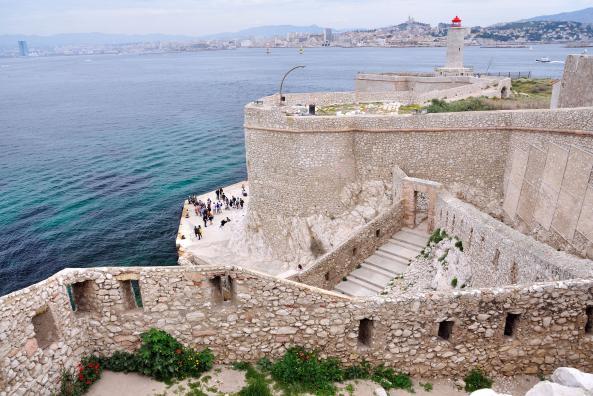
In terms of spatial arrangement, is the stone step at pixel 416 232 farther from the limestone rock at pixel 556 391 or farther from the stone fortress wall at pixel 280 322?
the limestone rock at pixel 556 391

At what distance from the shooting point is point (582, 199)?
487 inches

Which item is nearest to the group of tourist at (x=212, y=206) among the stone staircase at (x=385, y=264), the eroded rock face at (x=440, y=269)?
the stone staircase at (x=385, y=264)

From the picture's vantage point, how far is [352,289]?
13.9 metres

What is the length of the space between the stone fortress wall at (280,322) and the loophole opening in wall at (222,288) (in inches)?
1.1

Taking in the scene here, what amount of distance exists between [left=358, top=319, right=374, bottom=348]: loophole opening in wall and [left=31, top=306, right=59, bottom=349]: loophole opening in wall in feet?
19.2

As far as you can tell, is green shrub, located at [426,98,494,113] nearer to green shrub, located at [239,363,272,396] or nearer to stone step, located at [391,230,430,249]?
stone step, located at [391,230,430,249]

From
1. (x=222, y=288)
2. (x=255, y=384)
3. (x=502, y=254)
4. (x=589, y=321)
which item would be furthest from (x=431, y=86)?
(x=255, y=384)

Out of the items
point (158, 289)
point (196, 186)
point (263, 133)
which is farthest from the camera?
point (196, 186)

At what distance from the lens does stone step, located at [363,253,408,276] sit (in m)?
14.5

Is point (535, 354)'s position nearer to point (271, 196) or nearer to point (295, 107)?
point (271, 196)

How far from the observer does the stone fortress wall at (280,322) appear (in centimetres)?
791

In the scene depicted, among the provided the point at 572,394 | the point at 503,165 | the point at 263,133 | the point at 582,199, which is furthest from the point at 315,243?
the point at 572,394

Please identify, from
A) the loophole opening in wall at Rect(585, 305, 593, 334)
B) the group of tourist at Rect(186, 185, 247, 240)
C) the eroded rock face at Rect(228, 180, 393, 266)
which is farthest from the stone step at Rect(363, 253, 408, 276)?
the group of tourist at Rect(186, 185, 247, 240)

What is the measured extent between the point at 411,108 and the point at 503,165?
6.42m
